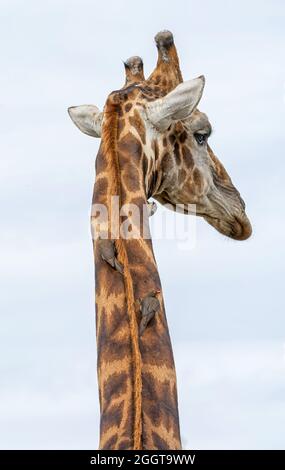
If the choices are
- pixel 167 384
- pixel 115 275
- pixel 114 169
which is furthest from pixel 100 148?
pixel 167 384

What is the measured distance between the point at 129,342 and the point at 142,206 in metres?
1.69

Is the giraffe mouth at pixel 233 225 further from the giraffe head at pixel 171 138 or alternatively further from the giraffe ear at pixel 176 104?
the giraffe ear at pixel 176 104

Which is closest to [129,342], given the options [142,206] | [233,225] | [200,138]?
[142,206]

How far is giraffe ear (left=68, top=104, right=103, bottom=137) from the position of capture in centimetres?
1636

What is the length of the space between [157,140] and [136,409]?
3.82m

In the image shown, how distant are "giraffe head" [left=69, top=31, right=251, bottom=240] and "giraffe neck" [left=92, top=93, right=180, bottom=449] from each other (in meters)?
0.27

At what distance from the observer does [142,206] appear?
47.2 feet

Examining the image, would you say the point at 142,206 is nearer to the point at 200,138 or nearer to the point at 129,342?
the point at 129,342

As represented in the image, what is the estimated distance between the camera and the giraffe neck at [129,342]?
12672 millimetres

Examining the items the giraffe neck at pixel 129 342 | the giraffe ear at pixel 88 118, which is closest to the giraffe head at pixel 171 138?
the giraffe ear at pixel 88 118

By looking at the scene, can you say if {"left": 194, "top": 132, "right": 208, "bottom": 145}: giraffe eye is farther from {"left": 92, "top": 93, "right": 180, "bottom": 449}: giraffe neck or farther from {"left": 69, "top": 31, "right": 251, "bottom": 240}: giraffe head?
{"left": 92, "top": 93, "right": 180, "bottom": 449}: giraffe neck

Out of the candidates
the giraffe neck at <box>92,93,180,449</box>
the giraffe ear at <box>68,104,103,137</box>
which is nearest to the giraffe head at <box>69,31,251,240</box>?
the giraffe ear at <box>68,104,103,137</box>
